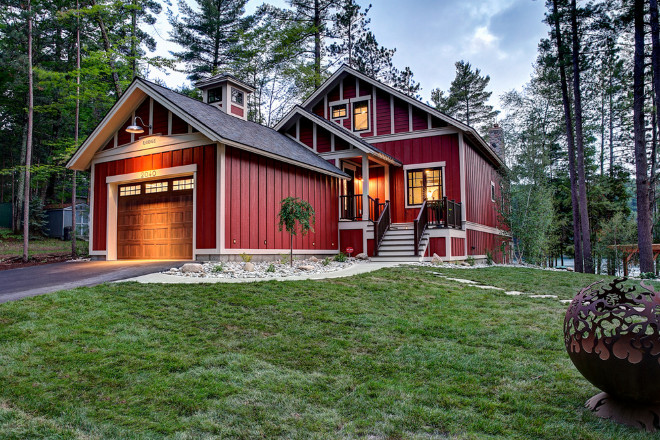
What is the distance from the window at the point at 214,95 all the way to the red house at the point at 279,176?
0.10ft

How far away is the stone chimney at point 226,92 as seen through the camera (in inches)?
502

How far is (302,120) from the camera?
1523 cm

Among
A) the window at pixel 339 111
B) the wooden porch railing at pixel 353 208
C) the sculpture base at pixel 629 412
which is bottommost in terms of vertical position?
the sculpture base at pixel 629 412

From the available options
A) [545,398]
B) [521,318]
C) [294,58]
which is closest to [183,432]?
[545,398]

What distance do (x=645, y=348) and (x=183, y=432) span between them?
108 inches

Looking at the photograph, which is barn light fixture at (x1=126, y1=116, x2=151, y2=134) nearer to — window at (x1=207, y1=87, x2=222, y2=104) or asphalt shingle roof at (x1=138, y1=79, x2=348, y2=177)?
asphalt shingle roof at (x1=138, y1=79, x2=348, y2=177)

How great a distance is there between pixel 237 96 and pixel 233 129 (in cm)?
343

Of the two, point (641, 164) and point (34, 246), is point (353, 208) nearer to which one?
point (641, 164)

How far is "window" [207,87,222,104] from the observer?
43.1ft

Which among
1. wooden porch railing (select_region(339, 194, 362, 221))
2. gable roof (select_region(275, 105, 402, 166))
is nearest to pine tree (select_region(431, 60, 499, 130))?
gable roof (select_region(275, 105, 402, 166))

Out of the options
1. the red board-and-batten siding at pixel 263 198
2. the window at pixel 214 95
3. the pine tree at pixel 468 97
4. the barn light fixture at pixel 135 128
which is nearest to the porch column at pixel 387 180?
the red board-and-batten siding at pixel 263 198

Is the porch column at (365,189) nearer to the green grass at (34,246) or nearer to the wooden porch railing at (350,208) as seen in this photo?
the wooden porch railing at (350,208)

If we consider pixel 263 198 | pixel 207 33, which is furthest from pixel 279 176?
pixel 207 33

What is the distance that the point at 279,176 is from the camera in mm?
10953
